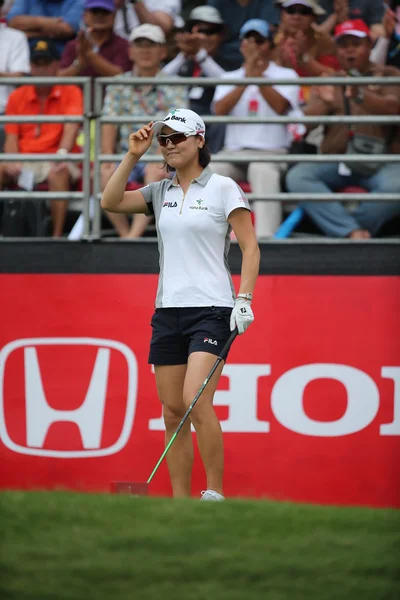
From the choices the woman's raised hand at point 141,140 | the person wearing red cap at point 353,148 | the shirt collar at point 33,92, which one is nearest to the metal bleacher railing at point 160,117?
the person wearing red cap at point 353,148

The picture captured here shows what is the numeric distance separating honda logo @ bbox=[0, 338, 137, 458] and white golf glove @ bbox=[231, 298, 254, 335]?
2164mm

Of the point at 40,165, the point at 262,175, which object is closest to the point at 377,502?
the point at 262,175

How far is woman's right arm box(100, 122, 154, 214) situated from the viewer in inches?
258

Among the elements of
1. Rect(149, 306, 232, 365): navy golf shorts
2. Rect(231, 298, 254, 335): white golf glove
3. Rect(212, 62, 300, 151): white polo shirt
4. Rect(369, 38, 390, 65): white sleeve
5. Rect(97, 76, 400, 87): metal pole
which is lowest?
Rect(149, 306, 232, 365): navy golf shorts

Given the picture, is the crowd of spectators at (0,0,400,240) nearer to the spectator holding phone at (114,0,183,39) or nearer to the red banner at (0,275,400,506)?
the spectator holding phone at (114,0,183,39)

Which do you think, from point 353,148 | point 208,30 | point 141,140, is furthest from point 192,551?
point 208,30

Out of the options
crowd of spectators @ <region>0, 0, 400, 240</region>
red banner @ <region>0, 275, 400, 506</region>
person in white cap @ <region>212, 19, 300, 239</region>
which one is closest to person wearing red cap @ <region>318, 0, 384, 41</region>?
crowd of spectators @ <region>0, 0, 400, 240</region>

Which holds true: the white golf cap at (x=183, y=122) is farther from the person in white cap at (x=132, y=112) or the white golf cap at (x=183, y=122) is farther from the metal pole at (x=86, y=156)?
the person in white cap at (x=132, y=112)

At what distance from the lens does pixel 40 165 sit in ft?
29.6

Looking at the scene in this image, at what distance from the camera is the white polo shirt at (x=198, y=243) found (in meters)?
Answer: 6.33

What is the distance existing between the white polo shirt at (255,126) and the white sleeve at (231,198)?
97.5 inches

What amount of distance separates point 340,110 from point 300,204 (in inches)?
34.4

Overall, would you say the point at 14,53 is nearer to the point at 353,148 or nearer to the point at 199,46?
the point at 199,46

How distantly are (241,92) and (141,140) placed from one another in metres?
2.51
